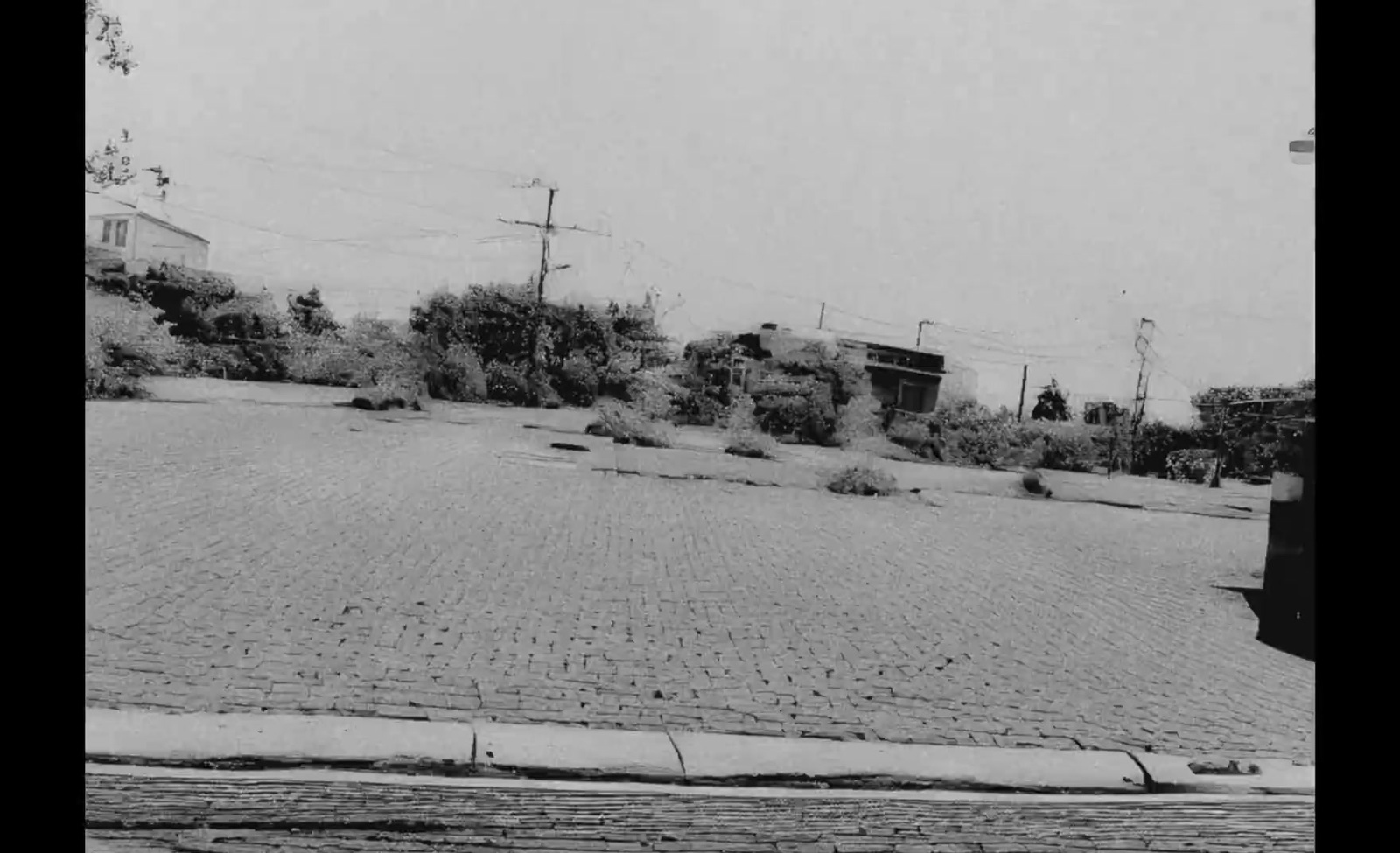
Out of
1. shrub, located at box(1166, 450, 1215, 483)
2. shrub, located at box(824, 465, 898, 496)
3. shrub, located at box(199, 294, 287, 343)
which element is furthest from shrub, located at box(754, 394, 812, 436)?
shrub, located at box(199, 294, 287, 343)

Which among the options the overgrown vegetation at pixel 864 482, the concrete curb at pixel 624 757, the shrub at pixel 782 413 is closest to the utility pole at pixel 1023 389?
the overgrown vegetation at pixel 864 482

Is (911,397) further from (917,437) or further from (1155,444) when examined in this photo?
(1155,444)

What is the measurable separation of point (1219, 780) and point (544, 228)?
2.76 metres

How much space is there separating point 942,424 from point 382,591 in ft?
6.28

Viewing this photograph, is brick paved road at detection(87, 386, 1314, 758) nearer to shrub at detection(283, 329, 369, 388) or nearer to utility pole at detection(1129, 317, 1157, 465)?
shrub at detection(283, 329, 369, 388)

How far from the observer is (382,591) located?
322 centimetres

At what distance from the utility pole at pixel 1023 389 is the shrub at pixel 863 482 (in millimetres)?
486

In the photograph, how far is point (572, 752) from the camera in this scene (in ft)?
9.86

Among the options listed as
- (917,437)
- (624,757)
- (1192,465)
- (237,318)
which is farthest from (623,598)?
(1192,465)

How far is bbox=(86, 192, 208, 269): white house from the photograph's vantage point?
3195 millimetres

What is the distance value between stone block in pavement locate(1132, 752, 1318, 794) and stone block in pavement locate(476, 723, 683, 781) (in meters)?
1.47

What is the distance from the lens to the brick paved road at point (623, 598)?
3.10 meters
